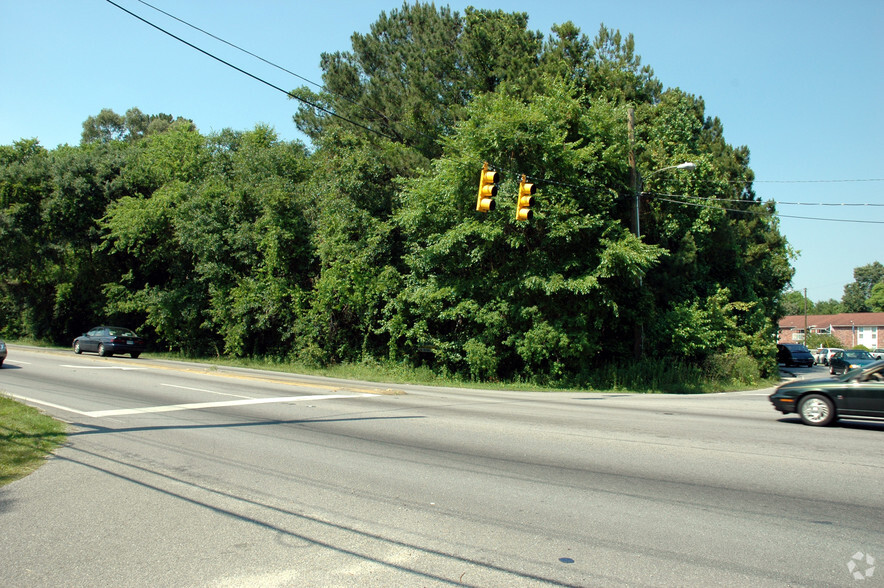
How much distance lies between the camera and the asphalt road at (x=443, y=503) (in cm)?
456

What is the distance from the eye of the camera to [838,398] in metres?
11.1

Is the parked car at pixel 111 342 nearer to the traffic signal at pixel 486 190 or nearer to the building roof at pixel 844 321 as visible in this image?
the traffic signal at pixel 486 190

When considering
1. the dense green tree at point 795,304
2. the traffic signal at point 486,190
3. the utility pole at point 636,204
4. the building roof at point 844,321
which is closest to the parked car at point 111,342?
the traffic signal at point 486,190

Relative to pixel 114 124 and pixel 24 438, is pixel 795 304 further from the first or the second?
pixel 24 438

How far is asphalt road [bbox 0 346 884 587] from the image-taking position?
4562 millimetres

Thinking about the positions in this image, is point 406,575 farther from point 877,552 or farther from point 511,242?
point 511,242

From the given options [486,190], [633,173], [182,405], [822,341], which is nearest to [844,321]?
[822,341]

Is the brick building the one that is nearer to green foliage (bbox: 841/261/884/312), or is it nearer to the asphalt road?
green foliage (bbox: 841/261/884/312)

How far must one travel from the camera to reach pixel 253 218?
1220 inches

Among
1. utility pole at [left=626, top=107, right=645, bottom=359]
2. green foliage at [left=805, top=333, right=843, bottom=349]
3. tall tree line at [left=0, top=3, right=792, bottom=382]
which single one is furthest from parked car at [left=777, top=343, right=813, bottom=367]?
green foliage at [left=805, top=333, right=843, bottom=349]

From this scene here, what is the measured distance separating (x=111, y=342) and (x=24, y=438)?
23962mm

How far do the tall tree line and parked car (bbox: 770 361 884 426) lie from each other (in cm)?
835

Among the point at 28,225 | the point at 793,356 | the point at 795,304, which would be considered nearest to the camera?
the point at 28,225

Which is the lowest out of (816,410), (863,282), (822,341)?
(816,410)
